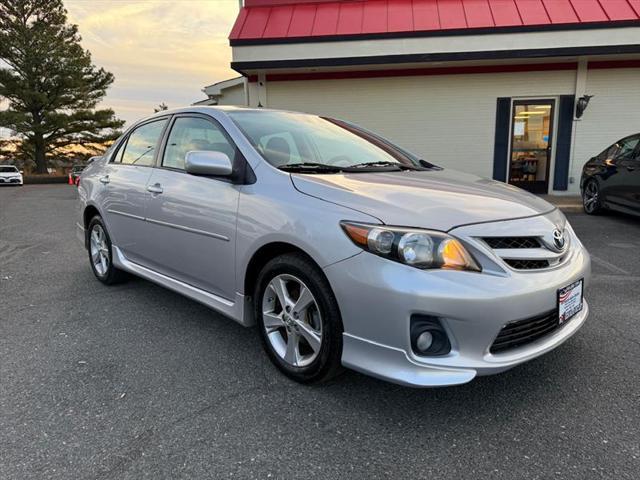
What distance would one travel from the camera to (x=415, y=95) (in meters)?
11.9

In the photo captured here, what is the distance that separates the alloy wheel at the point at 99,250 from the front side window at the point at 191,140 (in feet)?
4.39

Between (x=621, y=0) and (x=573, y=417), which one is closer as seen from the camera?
(x=573, y=417)

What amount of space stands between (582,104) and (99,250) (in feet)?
35.1

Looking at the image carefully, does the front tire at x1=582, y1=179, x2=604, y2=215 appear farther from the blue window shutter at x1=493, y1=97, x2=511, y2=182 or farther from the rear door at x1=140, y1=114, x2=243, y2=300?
the rear door at x1=140, y1=114, x2=243, y2=300

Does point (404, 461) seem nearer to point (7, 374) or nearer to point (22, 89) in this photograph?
point (7, 374)

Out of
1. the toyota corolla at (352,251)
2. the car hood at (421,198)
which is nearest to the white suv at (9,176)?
the toyota corolla at (352,251)

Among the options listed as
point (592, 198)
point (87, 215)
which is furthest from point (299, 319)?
point (592, 198)

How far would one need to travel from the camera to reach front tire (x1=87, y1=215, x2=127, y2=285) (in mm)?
4516

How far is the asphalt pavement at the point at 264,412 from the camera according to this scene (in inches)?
82.8

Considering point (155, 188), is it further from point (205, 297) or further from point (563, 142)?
point (563, 142)

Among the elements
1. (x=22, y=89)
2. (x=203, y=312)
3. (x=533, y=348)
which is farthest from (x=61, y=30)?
(x=533, y=348)

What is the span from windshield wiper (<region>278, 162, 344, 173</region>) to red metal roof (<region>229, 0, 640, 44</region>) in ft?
29.6

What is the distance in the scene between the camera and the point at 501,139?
464 inches

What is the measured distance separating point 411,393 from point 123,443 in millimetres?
1483
